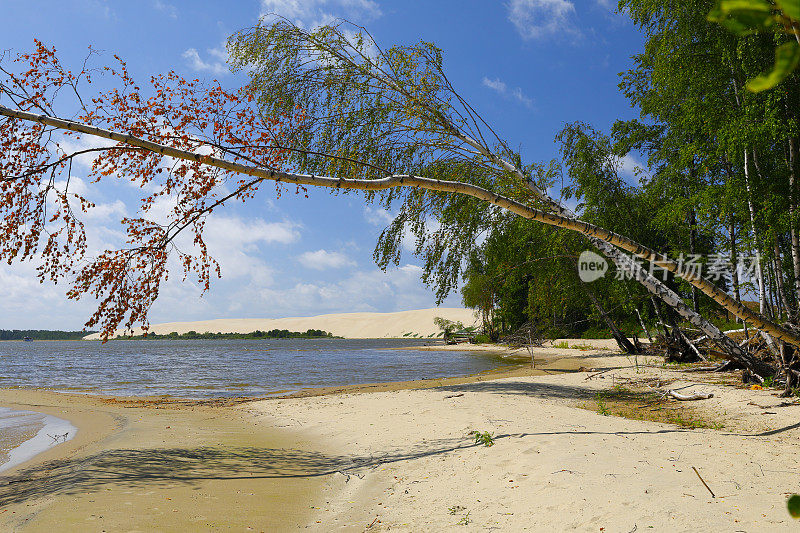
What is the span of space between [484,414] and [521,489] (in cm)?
357

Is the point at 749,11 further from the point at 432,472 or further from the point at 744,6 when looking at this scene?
the point at 432,472

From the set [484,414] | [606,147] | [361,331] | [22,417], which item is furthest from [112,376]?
[361,331]

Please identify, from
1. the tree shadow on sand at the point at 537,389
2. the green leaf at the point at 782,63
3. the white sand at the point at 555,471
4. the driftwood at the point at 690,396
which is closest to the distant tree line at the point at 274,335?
the tree shadow on sand at the point at 537,389

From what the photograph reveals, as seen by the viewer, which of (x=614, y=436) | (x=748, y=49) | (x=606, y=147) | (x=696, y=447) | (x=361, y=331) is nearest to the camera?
(x=696, y=447)

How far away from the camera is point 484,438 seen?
6379 millimetres

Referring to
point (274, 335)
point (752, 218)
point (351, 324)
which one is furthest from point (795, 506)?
point (351, 324)

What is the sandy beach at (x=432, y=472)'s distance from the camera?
4184mm

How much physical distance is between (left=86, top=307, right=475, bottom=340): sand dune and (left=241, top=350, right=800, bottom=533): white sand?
85.9 m

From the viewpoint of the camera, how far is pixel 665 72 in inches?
433

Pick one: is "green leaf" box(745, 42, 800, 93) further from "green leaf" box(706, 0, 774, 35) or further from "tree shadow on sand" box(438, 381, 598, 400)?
"tree shadow on sand" box(438, 381, 598, 400)

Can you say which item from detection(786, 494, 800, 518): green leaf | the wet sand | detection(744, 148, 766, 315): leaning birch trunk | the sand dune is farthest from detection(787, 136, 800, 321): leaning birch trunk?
the sand dune

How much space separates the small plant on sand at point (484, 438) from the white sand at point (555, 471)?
0.30ft

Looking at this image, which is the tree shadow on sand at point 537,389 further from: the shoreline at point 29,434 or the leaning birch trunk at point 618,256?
the shoreline at point 29,434

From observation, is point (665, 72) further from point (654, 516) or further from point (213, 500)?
point (213, 500)
